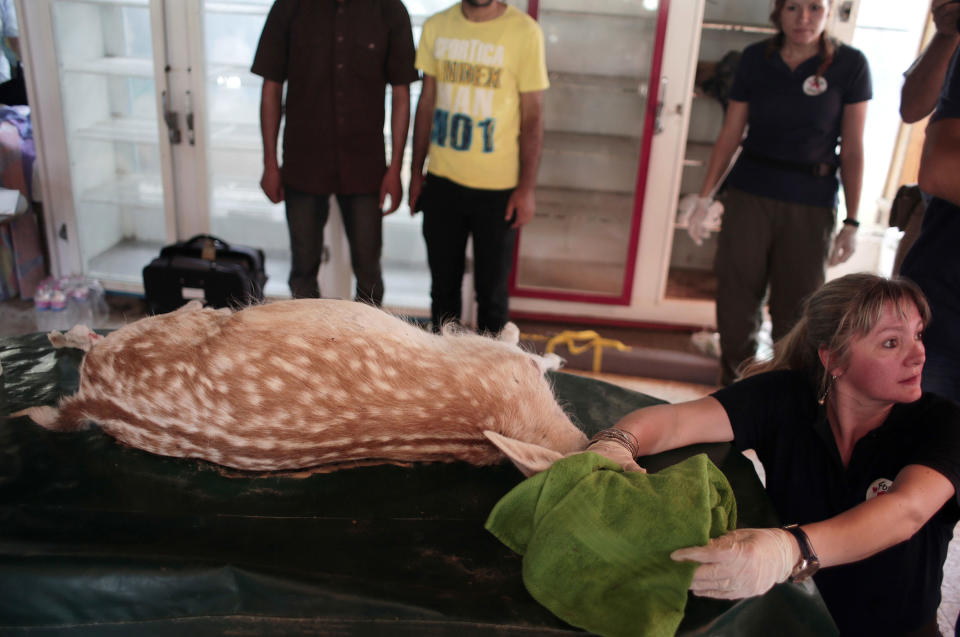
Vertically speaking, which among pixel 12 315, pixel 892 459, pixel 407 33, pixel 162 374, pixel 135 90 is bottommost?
pixel 12 315

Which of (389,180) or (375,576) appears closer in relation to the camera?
(375,576)

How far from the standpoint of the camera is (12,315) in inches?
156

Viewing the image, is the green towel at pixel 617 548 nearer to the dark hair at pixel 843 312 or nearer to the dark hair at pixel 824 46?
the dark hair at pixel 843 312

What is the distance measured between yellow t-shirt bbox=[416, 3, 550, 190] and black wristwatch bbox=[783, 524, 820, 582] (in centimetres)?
218

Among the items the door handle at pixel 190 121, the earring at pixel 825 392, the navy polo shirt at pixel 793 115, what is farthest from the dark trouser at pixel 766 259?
the door handle at pixel 190 121

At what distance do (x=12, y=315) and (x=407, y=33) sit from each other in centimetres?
264

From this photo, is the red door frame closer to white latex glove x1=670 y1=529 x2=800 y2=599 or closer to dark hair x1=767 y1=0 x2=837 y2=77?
dark hair x1=767 y1=0 x2=837 y2=77

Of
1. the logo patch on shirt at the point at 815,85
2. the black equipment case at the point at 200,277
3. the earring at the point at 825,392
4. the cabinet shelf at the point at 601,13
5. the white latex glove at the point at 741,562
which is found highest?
the cabinet shelf at the point at 601,13

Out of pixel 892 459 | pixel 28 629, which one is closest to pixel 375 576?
pixel 28 629

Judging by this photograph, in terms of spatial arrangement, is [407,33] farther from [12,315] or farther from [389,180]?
[12,315]

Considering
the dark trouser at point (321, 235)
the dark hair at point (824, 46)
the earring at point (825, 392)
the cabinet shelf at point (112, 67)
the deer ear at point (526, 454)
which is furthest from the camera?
the cabinet shelf at point (112, 67)

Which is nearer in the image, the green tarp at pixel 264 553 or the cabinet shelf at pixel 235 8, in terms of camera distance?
the green tarp at pixel 264 553

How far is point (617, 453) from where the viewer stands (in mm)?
1422

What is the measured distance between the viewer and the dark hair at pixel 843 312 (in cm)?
154
